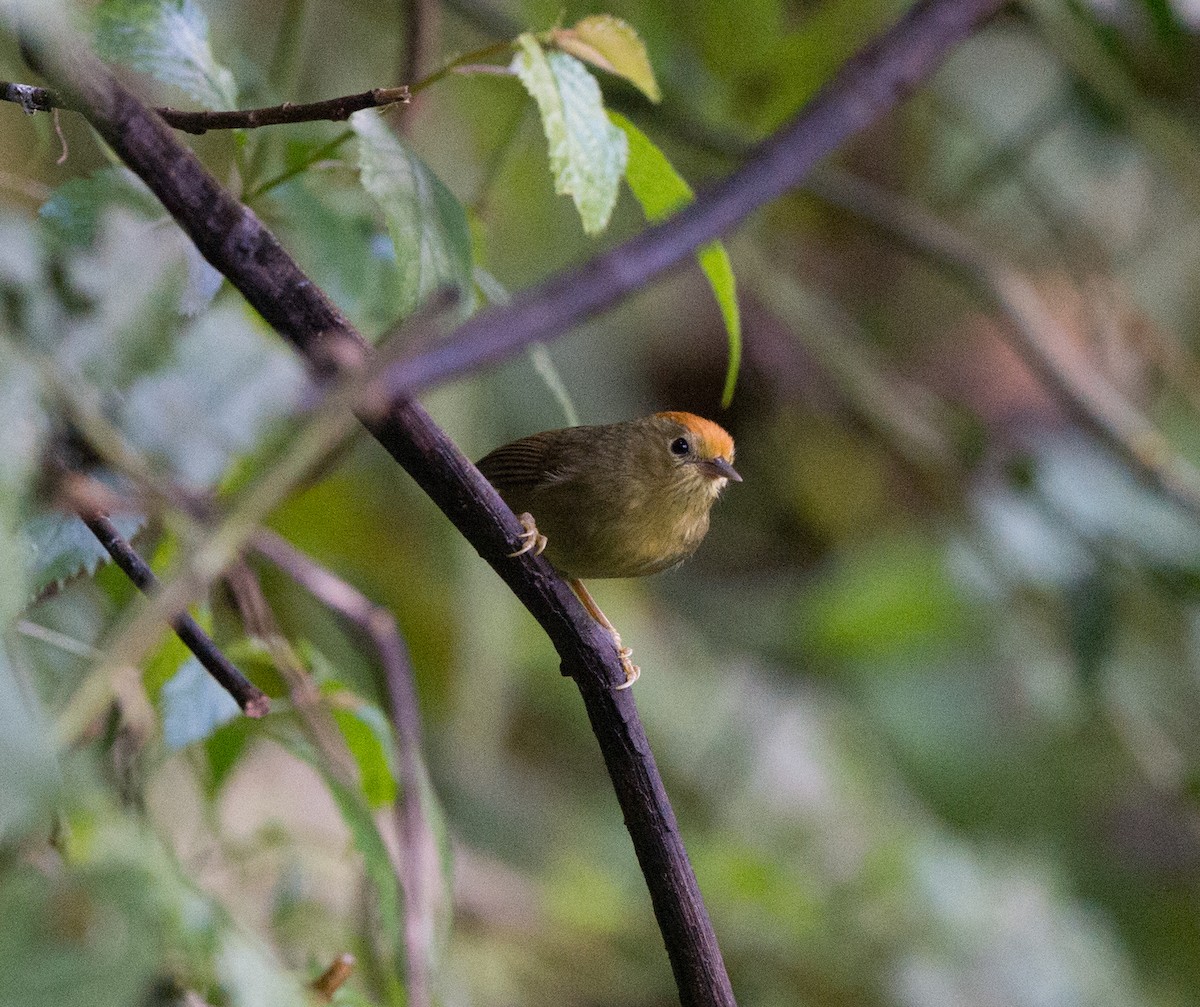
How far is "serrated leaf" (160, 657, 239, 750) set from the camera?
1.32 m

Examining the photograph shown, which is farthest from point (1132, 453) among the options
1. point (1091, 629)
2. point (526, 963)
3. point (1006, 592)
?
point (526, 963)

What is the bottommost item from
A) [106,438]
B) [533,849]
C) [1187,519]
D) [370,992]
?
[106,438]

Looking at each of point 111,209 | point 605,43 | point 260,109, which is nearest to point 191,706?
point 111,209

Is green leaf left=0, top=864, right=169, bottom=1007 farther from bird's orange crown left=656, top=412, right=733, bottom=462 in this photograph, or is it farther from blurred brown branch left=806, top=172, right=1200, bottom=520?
blurred brown branch left=806, top=172, right=1200, bottom=520

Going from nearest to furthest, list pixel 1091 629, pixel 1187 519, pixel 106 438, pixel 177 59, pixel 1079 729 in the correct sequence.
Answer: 1. pixel 106 438
2. pixel 177 59
3. pixel 1091 629
4. pixel 1187 519
5. pixel 1079 729

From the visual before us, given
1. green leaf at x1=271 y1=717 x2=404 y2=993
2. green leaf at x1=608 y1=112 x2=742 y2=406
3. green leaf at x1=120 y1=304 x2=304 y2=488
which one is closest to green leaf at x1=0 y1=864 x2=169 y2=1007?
green leaf at x1=120 y1=304 x2=304 y2=488

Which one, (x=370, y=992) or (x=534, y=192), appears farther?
(x=534, y=192)

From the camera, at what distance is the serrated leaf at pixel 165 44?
1099 millimetres

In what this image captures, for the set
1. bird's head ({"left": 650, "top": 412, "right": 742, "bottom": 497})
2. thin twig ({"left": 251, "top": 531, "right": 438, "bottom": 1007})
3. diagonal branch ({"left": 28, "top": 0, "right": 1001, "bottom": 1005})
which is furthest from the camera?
bird's head ({"left": 650, "top": 412, "right": 742, "bottom": 497})

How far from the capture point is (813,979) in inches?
141

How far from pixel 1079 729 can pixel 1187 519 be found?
1.49m

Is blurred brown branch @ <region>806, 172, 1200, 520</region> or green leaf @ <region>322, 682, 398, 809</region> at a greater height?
blurred brown branch @ <region>806, 172, 1200, 520</region>

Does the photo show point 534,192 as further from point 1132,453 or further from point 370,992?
point 370,992

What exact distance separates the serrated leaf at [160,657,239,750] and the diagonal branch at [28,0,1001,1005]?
371 millimetres
